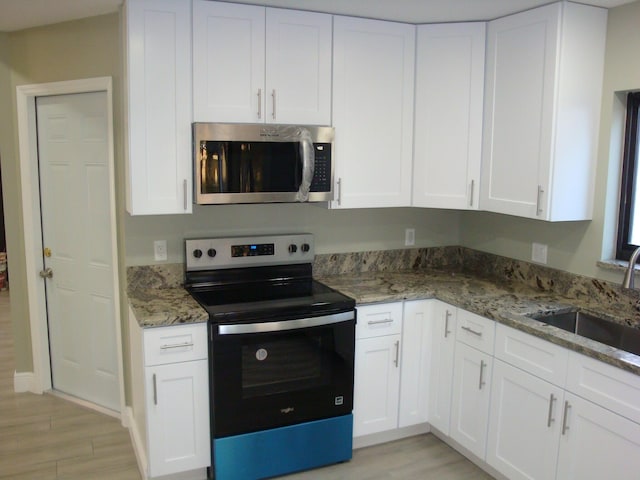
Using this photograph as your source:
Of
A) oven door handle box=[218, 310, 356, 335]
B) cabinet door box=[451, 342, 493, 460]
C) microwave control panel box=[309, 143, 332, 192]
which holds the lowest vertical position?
cabinet door box=[451, 342, 493, 460]

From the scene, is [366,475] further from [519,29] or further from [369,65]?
[519,29]

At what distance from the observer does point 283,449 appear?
Answer: 2775 millimetres

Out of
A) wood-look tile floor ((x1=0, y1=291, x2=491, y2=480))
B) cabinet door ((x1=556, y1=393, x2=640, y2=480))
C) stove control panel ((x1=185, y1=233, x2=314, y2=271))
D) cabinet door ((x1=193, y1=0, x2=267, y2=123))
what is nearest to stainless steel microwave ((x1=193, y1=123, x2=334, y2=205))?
cabinet door ((x1=193, y1=0, x2=267, y2=123))

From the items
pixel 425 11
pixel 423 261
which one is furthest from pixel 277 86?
pixel 423 261

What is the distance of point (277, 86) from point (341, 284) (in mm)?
1152

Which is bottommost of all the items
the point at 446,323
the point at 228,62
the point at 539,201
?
the point at 446,323

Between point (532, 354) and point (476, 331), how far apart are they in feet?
1.20

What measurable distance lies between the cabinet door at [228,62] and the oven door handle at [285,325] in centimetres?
102

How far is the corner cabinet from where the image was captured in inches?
100

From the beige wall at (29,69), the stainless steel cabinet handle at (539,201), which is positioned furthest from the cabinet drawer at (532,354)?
the beige wall at (29,69)

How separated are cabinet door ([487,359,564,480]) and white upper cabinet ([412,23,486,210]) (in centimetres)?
102

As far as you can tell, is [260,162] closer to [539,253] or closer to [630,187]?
[539,253]

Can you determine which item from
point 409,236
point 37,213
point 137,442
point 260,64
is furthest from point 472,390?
point 37,213

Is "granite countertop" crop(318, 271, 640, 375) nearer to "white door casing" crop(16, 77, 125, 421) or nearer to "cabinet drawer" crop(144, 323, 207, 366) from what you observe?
"cabinet drawer" crop(144, 323, 207, 366)
